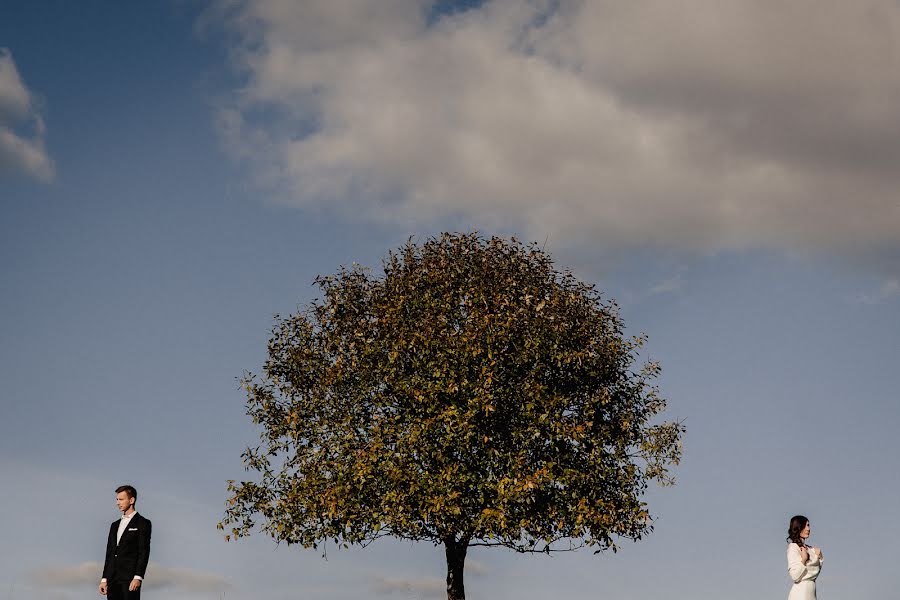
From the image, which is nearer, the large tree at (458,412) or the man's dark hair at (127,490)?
the man's dark hair at (127,490)

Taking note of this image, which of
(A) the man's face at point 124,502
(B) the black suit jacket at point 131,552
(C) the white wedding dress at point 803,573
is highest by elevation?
(A) the man's face at point 124,502

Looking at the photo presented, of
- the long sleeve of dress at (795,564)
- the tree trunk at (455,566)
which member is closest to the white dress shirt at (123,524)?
the long sleeve of dress at (795,564)

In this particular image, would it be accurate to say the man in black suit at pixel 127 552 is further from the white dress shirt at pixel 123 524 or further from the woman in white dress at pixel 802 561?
the woman in white dress at pixel 802 561

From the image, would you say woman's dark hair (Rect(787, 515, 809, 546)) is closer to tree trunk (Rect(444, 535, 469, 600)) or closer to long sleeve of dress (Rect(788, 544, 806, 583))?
long sleeve of dress (Rect(788, 544, 806, 583))

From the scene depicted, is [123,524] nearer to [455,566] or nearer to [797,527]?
[797,527]

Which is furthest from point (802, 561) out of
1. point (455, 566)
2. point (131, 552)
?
point (455, 566)

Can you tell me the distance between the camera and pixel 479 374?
34.1 m

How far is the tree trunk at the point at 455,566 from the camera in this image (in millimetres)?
36281

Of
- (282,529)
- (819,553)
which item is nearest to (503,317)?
(282,529)

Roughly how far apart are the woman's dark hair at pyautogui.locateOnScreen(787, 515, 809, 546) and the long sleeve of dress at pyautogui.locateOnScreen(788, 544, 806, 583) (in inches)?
4.8

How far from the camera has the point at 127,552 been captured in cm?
1981

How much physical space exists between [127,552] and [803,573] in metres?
13.6

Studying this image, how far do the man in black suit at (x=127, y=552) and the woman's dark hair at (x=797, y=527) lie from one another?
12.9 meters

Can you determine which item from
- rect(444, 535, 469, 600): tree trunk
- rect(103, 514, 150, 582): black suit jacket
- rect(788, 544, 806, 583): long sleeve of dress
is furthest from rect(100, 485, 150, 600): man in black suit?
rect(444, 535, 469, 600): tree trunk
